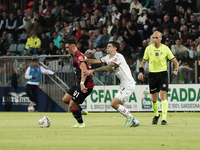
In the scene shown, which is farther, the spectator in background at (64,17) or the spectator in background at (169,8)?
the spectator in background at (64,17)

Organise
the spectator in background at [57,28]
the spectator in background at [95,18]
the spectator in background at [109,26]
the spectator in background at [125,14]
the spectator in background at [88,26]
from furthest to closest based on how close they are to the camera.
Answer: the spectator in background at [57,28] → the spectator in background at [95,18] → the spectator in background at [88,26] → the spectator in background at [125,14] → the spectator in background at [109,26]

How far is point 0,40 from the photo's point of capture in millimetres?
27109

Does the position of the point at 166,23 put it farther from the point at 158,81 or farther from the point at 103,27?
the point at 158,81

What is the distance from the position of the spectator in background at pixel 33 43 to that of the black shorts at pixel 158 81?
12.9 m

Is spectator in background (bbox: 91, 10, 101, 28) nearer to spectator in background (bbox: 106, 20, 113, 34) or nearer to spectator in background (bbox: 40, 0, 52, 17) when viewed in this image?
spectator in background (bbox: 106, 20, 113, 34)

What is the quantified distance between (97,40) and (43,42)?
3.52 metres

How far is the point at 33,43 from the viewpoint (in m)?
25.5

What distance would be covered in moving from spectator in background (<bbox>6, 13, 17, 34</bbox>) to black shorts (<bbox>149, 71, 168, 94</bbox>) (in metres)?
16.1

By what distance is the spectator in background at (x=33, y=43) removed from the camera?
25.2 meters

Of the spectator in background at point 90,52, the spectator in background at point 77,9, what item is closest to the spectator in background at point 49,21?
the spectator in background at point 77,9

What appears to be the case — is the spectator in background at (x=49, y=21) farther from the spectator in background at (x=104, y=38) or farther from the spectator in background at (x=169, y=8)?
the spectator in background at (x=169, y=8)

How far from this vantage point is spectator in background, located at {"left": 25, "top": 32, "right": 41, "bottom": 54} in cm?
2516

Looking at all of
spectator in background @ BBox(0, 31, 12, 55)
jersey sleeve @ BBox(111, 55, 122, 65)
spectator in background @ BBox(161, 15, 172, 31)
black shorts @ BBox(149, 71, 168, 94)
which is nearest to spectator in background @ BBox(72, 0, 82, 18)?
spectator in background @ BBox(0, 31, 12, 55)

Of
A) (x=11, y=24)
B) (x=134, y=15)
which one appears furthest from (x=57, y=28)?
(x=134, y=15)
